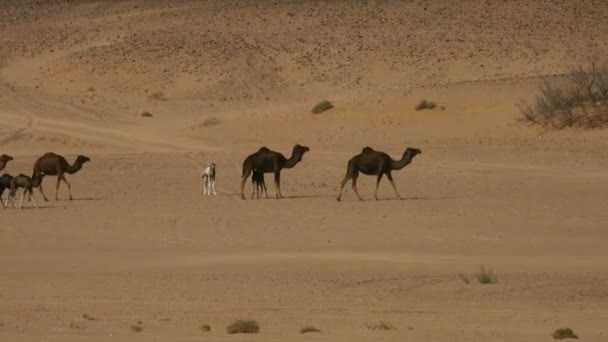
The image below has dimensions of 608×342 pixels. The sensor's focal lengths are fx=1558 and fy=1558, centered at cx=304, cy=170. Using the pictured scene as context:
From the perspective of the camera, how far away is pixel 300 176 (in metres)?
34.6

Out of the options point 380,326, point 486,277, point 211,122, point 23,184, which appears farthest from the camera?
point 211,122

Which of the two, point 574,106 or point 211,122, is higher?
point 211,122

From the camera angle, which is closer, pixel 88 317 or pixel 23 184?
pixel 88 317

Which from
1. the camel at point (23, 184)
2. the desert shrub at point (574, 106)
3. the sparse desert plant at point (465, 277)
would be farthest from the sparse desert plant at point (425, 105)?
the sparse desert plant at point (465, 277)

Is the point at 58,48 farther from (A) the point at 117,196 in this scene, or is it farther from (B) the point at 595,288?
(B) the point at 595,288

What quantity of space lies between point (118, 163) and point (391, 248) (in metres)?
16.9

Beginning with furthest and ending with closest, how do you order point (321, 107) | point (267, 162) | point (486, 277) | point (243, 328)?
point (321, 107) → point (267, 162) → point (486, 277) → point (243, 328)

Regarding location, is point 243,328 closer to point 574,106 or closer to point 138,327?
point 138,327

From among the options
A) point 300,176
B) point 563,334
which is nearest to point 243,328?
point 563,334

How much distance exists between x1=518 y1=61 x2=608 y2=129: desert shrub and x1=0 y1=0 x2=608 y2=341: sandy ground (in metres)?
0.56

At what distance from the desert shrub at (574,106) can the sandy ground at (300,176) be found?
22.0 inches

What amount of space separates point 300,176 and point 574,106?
10.4 meters

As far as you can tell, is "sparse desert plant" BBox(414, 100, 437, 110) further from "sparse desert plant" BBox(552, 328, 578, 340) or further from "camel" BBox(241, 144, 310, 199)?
"sparse desert plant" BBox(552, 328, 578, 340)

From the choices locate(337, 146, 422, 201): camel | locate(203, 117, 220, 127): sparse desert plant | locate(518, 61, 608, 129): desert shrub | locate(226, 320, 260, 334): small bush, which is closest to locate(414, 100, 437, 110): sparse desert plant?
locate(518, 61, 608, 129): desert shrub
